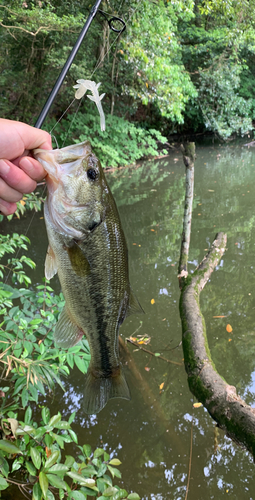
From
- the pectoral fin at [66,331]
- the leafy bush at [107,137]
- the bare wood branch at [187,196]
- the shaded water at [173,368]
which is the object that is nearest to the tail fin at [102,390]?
the pectoral fin at [66,331]

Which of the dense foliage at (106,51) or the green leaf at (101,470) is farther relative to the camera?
the dense foliage at (106,51)

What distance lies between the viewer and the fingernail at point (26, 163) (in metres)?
1.12

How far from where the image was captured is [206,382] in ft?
6.35

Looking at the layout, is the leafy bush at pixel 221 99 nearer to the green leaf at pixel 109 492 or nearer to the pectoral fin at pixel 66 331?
the pectoral fin at pixel 66 331

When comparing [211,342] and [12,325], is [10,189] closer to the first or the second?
[12,325]

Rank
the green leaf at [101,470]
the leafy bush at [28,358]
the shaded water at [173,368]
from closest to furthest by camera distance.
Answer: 1. the green leaf at [101,470]
2. the leafy bush at [28,358]
3. the shaded water at [173,368]

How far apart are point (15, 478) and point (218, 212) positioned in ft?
20.9

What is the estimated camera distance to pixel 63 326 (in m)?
1.32

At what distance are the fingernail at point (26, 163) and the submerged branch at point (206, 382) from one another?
61.1 inches

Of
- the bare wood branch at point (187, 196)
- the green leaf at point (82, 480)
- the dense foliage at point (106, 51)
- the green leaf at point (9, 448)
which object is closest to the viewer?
the green leaf at point (9, 448)

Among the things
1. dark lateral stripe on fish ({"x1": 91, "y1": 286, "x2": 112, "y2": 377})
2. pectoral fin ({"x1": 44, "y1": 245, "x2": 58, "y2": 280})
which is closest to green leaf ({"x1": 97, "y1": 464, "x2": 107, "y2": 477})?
dark lateral stripe on fish ({"x1": 91, "y1": 286, "x2": 112, "y2": 377})

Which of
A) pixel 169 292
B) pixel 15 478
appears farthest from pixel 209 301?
pixel 15 478

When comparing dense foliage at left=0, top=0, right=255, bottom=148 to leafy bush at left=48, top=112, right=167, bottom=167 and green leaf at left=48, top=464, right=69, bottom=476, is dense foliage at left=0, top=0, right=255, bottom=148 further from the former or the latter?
green leaf at left=48, top=464, right=69, bottom=476

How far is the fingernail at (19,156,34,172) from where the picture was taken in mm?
1125
